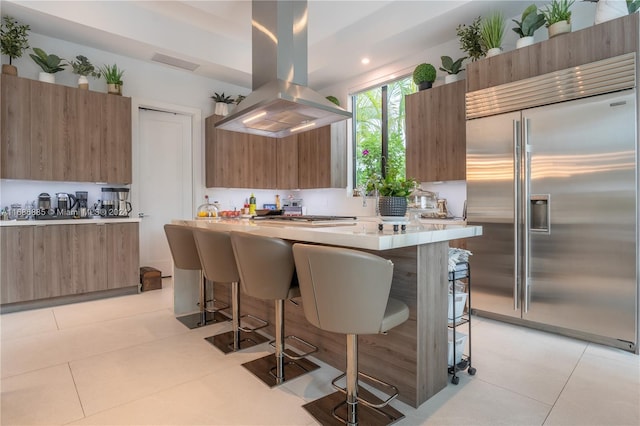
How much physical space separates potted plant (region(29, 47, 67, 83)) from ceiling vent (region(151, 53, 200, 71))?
3.70 ft

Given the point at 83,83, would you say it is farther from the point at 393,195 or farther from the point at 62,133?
the point at 393,195

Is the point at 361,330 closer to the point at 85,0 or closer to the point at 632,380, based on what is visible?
the point at 632,380

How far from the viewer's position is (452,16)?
3.65m

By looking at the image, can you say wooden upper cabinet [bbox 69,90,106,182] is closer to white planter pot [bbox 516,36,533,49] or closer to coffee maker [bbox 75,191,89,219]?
coffee maker [bbox 75,191,89,219]

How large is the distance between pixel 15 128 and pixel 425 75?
4.57m

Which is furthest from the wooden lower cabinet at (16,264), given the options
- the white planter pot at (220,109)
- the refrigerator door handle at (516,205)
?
the refrigerator door handle at (516,205)

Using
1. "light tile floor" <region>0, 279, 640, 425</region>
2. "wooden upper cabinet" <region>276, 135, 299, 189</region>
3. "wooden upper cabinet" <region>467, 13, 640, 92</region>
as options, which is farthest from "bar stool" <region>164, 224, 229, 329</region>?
"wooden upper cabinet" <region>276, 135, 299, 189</region>

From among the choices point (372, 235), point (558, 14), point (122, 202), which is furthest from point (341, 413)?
point (122, 202)

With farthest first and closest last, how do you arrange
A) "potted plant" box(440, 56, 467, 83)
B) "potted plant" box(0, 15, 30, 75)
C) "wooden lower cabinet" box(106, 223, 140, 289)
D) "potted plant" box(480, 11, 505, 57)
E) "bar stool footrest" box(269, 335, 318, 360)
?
1. "wooden lower cabinet" box(106, 223, 140, 289)
2. "potted plant" box(440, 56, 467, 83)
3. "potted plant" box(0, 15, 30, 75)
4. "potted plant" box(480, 11, 505, 57)
5. "bar stool footrest" box(269, 335, 318, 360)

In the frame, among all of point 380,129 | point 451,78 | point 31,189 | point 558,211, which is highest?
point 451,78

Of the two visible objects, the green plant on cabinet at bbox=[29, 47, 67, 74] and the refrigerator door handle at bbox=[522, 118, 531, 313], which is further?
the green plant on cabinet at bbox=[29, 47, 67, 74]

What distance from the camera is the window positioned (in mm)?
4906

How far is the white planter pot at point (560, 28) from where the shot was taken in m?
2.84

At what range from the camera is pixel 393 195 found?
2.02 meters
